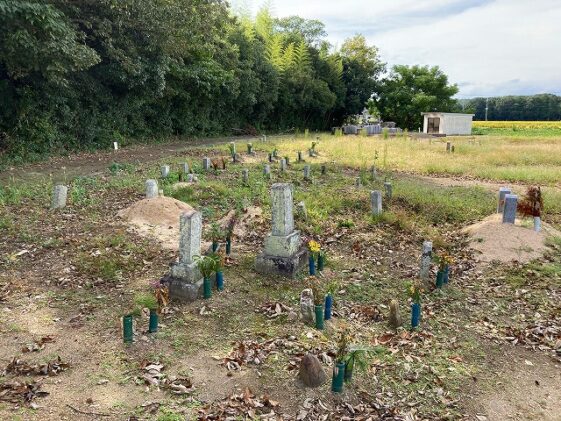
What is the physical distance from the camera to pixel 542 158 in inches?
798

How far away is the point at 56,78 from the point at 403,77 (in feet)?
140

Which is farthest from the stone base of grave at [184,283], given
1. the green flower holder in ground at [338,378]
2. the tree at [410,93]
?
the tree at [410,93]

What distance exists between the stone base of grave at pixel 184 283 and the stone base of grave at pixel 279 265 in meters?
1.17

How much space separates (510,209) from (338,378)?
6.10 meters

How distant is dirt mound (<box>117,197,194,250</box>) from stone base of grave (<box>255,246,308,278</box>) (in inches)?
71.3

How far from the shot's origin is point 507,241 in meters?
7.95

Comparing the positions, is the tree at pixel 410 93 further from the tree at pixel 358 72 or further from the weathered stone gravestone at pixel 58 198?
the weathered stone gravestone at pixel 58 198

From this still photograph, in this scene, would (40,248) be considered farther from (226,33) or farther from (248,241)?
(226,33)

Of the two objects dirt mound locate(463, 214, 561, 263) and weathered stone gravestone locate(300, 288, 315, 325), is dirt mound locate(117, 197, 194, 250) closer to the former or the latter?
weathered stone gravestone locate(300, 288, 315, 325)

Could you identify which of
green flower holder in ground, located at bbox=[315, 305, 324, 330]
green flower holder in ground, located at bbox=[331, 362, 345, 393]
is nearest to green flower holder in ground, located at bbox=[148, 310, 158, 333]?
green flower holder in ground, located at bbox=[315, 305, 324, 330]

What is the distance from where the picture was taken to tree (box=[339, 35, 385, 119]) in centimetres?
4450

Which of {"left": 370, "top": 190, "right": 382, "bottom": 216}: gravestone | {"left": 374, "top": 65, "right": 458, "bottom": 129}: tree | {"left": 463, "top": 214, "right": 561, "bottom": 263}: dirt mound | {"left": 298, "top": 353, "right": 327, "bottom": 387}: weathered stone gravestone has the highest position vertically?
{"left": 374, "top": 65, "right": 458, "bottom": 129}: tree

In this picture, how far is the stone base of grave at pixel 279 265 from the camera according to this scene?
21.4 feet

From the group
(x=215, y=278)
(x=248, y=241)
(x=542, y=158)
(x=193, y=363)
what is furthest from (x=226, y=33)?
(x=193, y=363)
